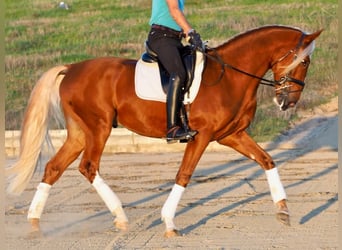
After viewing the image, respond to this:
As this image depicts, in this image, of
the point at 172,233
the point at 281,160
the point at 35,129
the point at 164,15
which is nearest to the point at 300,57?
the point at 164,15

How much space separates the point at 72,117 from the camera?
9.88m

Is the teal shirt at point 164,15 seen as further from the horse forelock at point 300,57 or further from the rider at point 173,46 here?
the horse forelock at point 300,57

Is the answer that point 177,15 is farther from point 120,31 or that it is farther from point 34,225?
point 120,31

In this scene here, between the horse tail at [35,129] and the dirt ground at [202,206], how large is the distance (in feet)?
1.73

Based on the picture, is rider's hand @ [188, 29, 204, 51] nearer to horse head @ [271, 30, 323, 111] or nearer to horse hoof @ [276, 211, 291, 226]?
horse head @ [271, 30, 323, 111]

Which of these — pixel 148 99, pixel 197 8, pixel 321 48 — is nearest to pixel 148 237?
pixel 148 99

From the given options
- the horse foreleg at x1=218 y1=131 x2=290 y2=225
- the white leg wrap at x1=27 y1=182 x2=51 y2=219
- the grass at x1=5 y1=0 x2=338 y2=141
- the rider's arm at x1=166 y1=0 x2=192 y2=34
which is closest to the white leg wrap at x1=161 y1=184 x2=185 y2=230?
the horse foreleg at x1=218 y1=131 x2=290 y2=225

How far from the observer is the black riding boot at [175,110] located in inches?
358

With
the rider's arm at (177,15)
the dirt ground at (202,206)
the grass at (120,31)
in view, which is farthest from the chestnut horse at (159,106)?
the grass at (120,31)

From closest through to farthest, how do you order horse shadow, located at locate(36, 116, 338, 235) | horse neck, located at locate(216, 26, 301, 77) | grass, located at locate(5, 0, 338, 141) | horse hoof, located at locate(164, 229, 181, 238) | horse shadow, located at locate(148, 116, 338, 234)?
horse hoof, located at locate(164, 229, 181, 238) < horse neck, located at locate(216, 26, 301, 77) < horse shadow, located at locate(36, 116, 338, 235) < horse shadow, located at locate(148, 116, 338, 234) < grass, located at locate(5, 0, 338, 141)

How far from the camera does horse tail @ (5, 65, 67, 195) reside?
31.9 ft

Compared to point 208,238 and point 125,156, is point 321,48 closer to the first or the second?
point 125,156

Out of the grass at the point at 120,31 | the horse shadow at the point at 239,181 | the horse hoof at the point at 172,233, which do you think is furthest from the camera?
the grass at the point at 120,31

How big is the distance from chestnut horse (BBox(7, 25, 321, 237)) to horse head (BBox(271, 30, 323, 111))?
0.03 feet
